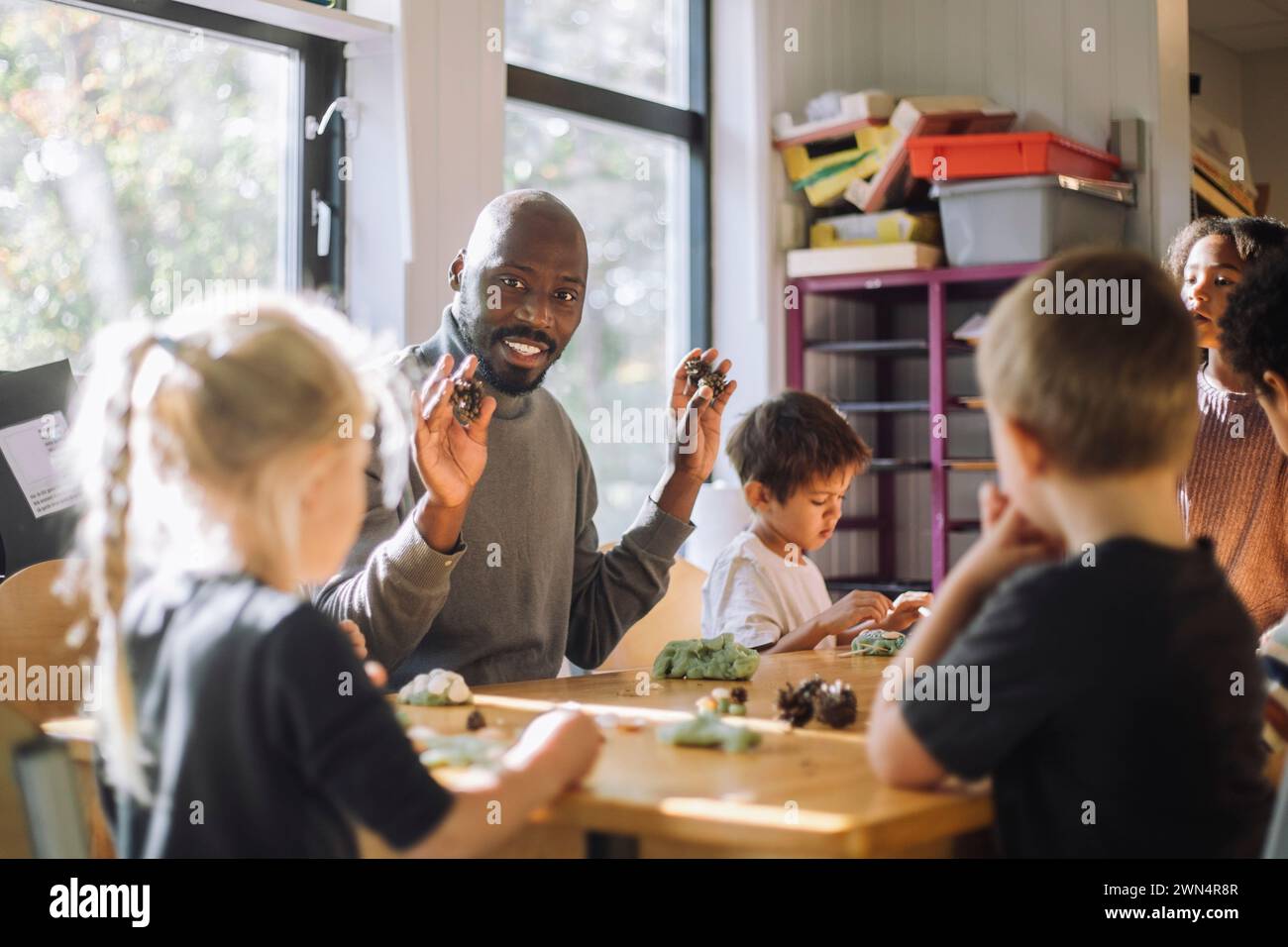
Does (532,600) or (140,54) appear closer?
(532,600)

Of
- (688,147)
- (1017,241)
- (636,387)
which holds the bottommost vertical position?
(636,387)

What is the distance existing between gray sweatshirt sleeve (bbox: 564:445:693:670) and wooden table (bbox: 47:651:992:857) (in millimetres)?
704

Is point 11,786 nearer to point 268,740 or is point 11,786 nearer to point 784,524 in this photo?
point 268,740

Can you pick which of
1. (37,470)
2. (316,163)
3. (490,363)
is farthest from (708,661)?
(316,163)

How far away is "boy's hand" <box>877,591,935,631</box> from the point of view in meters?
2.30

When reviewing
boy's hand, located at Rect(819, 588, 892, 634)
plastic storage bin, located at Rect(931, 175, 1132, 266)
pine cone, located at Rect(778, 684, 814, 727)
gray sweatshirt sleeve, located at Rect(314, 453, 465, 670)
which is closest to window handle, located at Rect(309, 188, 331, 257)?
gray sweatshirt sleeve, located at Rect(314, 453, 465, 670)

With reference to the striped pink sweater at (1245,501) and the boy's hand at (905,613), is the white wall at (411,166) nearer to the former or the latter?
the boy's hand at (905,613)

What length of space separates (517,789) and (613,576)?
1.17 metres

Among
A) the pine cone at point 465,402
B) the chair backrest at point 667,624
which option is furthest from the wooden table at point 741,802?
the chair backrest at point 667,624

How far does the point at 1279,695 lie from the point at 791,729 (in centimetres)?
50

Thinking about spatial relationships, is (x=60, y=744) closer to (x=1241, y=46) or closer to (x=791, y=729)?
(x=791, y=729)

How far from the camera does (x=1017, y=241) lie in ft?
12.4
